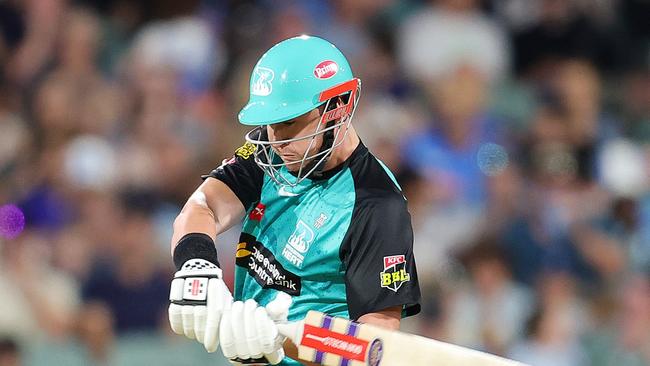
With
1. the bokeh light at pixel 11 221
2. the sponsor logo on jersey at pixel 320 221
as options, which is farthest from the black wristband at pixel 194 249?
the bokeh light at pixel 11 221

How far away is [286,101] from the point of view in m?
3.71

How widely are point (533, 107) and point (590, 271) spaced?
1.53 metres

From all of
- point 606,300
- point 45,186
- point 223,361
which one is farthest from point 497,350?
point 45,186

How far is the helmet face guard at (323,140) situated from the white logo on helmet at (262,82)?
0.52 feet

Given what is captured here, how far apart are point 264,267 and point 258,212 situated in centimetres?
20

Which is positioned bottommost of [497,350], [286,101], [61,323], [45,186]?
[497,350]

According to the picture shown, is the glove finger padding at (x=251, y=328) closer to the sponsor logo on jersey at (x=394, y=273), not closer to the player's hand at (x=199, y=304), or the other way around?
the player's hand at (x=199, y=304)

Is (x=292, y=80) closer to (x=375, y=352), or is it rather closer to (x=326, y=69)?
(x=326, y=69)

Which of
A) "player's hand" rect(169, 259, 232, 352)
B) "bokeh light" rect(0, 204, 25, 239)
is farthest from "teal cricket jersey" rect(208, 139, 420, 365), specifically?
"bokeh light" rect(0, 204, 25, 239)

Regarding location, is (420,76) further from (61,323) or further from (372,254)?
(372,254)

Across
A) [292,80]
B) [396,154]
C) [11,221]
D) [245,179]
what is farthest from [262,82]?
[396,154]

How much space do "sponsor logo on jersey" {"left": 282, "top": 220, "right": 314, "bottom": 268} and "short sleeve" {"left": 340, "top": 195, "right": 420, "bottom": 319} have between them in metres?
0.13

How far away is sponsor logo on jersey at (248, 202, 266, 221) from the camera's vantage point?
396 centimetres

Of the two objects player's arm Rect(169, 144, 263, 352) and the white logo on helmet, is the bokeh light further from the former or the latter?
the white logo on helmet
